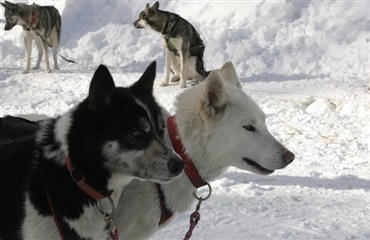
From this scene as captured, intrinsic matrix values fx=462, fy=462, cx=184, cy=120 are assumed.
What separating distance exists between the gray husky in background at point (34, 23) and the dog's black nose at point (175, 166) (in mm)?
7533

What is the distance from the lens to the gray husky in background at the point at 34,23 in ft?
30.0

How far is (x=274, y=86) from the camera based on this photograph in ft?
25.4

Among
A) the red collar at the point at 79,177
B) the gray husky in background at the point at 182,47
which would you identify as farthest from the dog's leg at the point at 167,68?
the red collar at the point at 79,177

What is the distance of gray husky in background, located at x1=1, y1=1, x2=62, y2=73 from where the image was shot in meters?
9.13

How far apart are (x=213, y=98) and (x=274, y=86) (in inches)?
211

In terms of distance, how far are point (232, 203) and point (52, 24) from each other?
6.97m

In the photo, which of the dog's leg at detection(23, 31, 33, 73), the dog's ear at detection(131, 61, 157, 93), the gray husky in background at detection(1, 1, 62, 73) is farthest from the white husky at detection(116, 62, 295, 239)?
the dog's leg at detection(23, 31, 33, 73)

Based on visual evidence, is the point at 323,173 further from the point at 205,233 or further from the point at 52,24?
the point at 52,24

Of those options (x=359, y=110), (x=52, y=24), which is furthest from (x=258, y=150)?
(x=52, y=24)

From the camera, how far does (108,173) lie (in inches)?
81.1

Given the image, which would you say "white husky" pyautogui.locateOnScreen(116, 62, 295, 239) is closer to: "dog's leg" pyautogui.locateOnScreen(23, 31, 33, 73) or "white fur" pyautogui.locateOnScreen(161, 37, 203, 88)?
"white fur" pyautogui.locateOnScreen(161, 37, 203, 88)

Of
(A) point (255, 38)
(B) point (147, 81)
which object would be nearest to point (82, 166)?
(B) point (147, 81)

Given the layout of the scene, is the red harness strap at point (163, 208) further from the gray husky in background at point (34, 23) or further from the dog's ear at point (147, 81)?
the gray husky in background at point (34, 23)

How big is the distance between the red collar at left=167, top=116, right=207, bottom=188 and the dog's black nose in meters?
0.41
